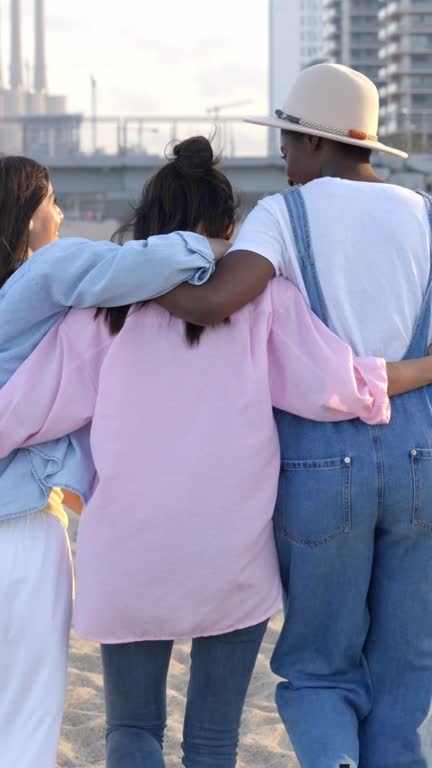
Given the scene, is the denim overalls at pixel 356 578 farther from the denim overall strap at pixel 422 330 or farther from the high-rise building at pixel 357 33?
the high-rise building at pixel 357 33

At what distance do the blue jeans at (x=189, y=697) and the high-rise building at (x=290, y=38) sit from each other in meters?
157

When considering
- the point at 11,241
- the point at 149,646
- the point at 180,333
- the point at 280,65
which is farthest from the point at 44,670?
the point at 280,65

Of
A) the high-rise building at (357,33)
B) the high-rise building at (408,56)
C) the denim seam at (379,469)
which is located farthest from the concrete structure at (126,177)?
the high-rise building at (357,33)

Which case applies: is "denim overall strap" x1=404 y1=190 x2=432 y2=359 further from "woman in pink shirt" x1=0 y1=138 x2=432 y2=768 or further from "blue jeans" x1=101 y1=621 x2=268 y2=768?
"blue jeans" x1=101 y1=621 x2=268 y2=768

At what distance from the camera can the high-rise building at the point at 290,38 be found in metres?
156

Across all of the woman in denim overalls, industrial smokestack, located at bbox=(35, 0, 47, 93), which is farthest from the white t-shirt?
industrial smokestack, located at bbox=(35, 0, 47, 93)

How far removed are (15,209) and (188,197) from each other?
445mm

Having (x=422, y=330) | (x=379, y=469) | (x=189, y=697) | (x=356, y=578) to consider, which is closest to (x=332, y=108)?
(x=422, y=330)

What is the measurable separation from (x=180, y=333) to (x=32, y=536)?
0.57 meters

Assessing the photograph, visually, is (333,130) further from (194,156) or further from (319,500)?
(319,500)

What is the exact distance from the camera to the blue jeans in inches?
93.0

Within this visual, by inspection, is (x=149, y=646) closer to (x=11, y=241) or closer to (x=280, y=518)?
(x=280, y=518)

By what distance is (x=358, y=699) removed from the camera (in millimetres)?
2418

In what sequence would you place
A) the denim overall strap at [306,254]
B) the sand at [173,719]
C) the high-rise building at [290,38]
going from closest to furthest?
the denim overall strap at [306,254] < the sand at [173,719] < the high-rise building at [290,38]
